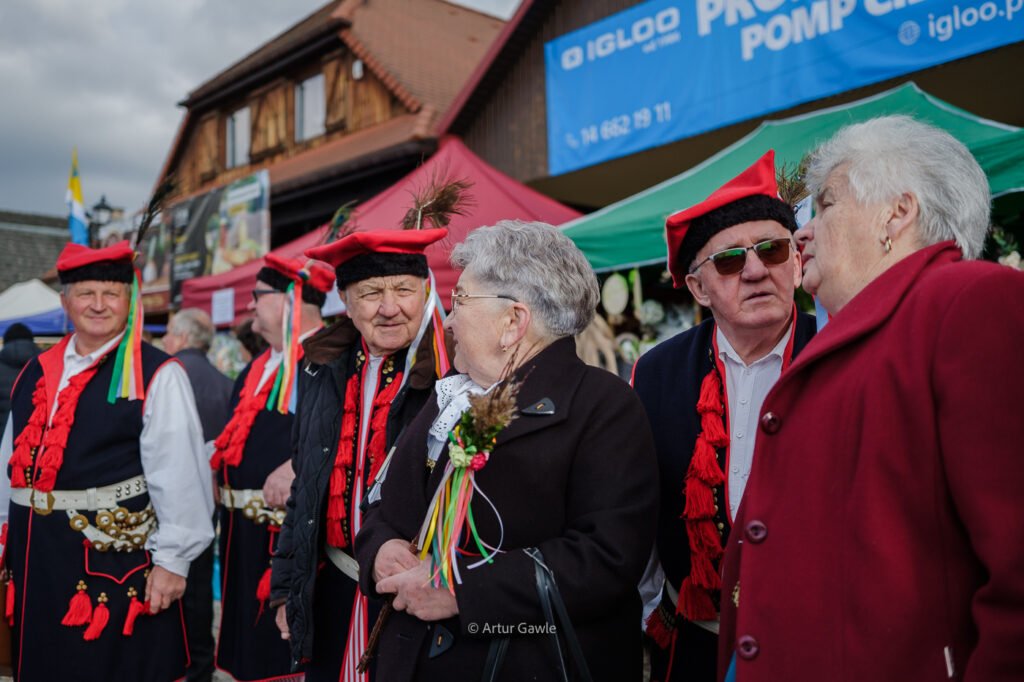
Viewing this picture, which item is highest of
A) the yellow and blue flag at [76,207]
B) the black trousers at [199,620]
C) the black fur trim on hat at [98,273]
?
the yellow and blue flag at [76,207]

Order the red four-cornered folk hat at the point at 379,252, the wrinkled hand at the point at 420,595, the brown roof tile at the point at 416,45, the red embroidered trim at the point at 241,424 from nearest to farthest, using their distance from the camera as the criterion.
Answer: the wrinkled hand at the point at 420,595, the red four-cornered folk hat at the point at 379,252, the red embroidered trim at the point at 241,424, the brown roof tile at the point at 416,45

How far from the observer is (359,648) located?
2.52 meters

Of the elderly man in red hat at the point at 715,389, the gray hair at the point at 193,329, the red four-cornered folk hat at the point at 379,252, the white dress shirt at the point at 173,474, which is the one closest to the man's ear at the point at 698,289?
the elderly man in red hat at the point at 715,389

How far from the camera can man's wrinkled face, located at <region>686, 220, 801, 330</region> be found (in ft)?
6.69

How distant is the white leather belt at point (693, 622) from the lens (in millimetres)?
2016

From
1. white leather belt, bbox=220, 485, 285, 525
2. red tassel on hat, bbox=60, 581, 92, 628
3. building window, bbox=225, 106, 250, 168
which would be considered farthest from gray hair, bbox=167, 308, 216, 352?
building window, bbox=225, 106, 250, 168

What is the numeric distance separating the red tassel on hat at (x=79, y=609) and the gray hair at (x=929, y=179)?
3.11 metres

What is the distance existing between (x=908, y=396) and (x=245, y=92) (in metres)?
15.9

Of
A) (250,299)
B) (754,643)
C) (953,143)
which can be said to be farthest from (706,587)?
(250,299)

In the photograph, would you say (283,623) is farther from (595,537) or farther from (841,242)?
(841,242)

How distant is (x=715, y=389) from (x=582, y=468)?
1.75 feet

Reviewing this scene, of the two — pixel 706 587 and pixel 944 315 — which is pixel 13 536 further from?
pixel 944 315

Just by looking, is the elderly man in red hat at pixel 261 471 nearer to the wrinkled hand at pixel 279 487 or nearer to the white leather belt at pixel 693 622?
the wrinkled hand at pixel 279 487

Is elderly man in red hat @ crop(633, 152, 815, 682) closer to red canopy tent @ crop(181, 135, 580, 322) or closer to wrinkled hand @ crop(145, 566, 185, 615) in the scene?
wrinkled hand @ crop(145, 566, 185, 615)
